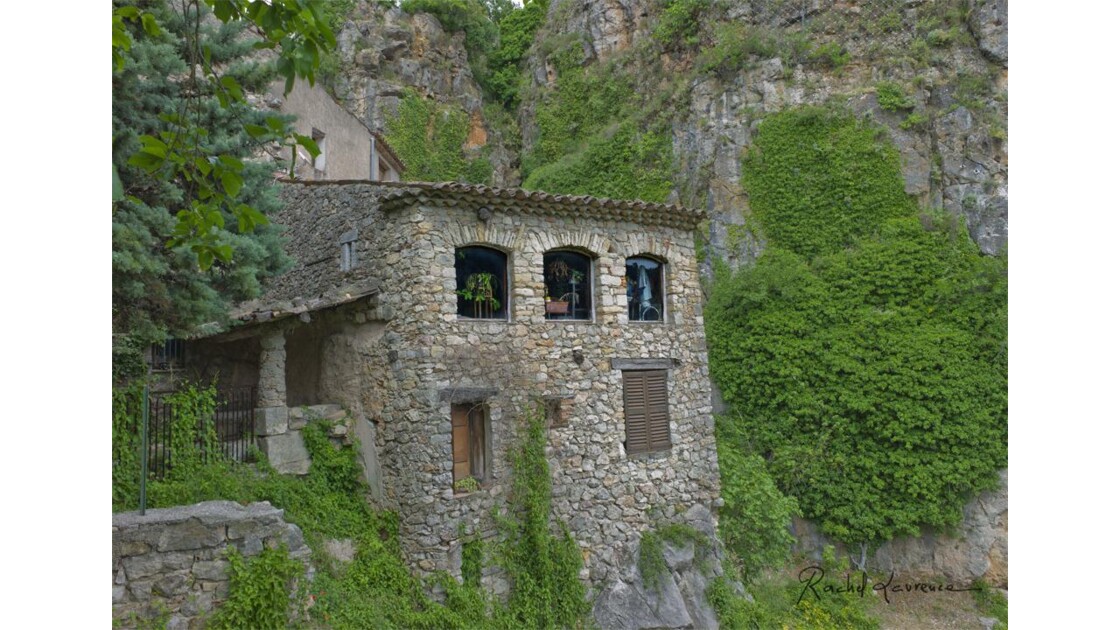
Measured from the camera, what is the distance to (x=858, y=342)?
1352 centimetres

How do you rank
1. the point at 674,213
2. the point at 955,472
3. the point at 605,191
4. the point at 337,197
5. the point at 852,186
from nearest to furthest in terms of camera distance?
the point at 337,197 → the point at 674,213 → the point at 955,472 → the point at 852,186 → the point at 605,191

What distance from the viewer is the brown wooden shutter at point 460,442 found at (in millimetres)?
9578

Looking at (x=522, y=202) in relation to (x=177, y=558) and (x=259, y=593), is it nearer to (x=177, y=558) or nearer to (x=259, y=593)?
(x=259, y=593)

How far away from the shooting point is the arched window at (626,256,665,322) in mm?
11586

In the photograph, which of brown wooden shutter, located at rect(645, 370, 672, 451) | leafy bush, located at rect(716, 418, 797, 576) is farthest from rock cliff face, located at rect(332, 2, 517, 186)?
leafy bush, located at rect(716, 418, 797, 576)

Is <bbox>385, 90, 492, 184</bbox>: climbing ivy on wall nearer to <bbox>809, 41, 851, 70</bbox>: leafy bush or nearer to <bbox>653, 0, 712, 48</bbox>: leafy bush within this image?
<bbox>653, 0, 712, 48</bbox>: leafy bush

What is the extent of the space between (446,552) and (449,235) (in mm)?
4465

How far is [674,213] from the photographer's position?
11.7m

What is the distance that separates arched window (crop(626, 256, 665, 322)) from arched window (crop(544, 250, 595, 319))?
0.85 m

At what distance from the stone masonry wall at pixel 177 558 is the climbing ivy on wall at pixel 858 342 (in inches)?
396

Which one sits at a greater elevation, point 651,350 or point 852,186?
point 852,186

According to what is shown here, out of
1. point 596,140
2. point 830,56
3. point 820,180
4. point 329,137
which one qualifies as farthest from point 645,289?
point 329,137

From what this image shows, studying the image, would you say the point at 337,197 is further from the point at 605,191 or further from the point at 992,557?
the point at 992,557

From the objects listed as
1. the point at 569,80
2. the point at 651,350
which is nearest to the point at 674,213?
the point at 651,350
